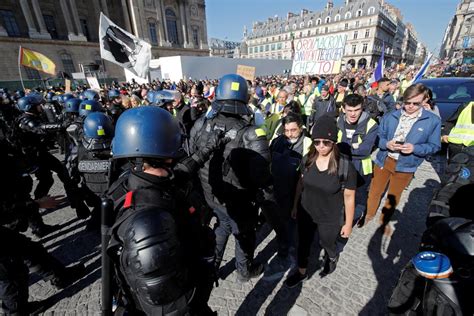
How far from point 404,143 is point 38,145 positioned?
6.24 m

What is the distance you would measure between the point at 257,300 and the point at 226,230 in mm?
917

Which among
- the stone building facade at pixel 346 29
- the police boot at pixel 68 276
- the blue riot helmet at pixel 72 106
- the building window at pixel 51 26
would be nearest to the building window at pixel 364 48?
the stone building facade at pixel 346 29

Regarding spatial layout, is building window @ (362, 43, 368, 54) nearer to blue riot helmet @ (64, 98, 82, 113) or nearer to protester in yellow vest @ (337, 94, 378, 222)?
protester in yellow vest @ (337, 94, 378, 222)

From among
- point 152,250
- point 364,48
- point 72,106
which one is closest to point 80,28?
point 72,106

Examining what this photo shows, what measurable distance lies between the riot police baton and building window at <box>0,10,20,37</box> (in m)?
42.9

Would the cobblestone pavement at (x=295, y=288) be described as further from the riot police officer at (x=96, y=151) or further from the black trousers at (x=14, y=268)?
the riot police officer at (x=96, y=151)

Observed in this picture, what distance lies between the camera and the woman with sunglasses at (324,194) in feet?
7.39

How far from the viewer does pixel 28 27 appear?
29156mm

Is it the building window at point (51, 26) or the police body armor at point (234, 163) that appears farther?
the building window at point (51, 26)

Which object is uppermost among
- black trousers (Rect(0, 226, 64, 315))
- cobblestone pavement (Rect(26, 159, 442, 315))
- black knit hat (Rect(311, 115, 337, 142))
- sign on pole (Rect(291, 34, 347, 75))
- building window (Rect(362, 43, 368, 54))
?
building window (Rect(362, 43, 368, 54))

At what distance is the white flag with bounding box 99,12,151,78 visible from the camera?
8.73m

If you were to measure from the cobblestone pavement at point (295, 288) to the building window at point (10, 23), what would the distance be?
40.1m

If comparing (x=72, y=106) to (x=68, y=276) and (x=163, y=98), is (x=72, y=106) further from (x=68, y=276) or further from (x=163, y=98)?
(x=68, y=276)

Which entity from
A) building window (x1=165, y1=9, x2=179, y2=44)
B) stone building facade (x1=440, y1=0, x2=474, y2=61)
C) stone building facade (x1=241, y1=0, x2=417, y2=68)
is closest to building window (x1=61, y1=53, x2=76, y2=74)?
building window (x1=165, y1=9, x2=179, y2=44)
